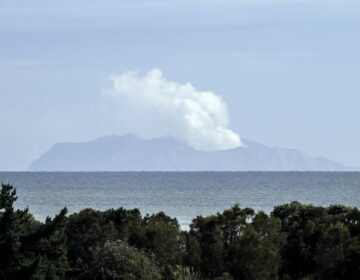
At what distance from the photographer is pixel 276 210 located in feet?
155

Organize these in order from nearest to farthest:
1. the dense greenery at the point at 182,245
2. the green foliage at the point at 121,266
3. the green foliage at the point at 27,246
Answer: the green foliage at the point at 27,246, the green foliage at the point at 121,266, the dense greenery at the point at 182,245

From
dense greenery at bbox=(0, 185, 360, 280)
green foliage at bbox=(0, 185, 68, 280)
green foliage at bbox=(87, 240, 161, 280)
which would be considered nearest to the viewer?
green foliage at bbox=(0, 185, 68, 280)

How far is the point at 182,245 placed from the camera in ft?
134

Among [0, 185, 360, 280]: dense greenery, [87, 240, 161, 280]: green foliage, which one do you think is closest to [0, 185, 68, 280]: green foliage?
[0, 185, 360, 280]: dense greenery

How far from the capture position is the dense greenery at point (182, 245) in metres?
35.7

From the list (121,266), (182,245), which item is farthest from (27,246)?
(182,245)

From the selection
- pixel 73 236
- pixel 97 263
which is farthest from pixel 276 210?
pixel 97 263

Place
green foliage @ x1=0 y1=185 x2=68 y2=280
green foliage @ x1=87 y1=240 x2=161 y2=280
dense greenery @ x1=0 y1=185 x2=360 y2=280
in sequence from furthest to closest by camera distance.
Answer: dense greenery @ x1=0 y1=185 x2=360 y2=280 < green foliage @ x1=87 y1=240 x2=161 y2=280 < green foliage @ x1=0 y1=185 x2=68 y2=280

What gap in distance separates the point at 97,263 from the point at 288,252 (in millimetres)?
9770

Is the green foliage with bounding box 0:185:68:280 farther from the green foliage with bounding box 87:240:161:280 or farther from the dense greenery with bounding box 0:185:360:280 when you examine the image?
the green foliage with bounding box 87:240:161:280

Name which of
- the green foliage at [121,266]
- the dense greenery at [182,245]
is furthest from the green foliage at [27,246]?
the green foliage at [121,266]

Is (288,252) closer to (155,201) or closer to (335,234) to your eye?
(335,234)

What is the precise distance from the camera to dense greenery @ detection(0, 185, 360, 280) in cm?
3569

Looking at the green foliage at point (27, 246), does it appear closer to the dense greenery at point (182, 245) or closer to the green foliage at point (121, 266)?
the dense greenery at point (182, 245)
